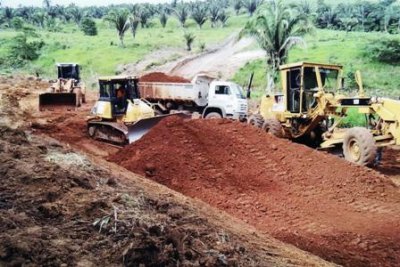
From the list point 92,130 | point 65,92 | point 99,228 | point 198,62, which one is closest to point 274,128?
point 92,130

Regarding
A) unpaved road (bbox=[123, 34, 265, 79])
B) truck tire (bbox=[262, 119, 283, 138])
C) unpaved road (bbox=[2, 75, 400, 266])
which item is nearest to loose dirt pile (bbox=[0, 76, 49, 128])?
unpaved road (bbox=[2, 75, 400, 266])

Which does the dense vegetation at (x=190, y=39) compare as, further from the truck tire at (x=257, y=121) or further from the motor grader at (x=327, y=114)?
the motor grader at (x=327, y=114)

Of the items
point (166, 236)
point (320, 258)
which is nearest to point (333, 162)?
point (320, 258)

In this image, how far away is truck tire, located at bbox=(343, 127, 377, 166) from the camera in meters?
13.4

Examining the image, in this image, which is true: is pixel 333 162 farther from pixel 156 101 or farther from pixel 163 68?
pixel 163 68

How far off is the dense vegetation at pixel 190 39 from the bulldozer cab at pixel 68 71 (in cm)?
1104

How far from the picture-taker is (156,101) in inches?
1017

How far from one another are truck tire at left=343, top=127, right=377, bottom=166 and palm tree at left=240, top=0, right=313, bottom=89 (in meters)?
13.6

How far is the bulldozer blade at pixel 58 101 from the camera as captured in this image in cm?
2458

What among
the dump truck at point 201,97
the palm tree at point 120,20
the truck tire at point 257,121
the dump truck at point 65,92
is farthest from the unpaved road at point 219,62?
the truck tire at point 257,121

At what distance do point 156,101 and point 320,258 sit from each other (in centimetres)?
1859

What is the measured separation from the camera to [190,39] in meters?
56.8

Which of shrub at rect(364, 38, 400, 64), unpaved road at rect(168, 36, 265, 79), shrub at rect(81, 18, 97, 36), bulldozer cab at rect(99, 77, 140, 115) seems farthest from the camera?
shrub at rect(81, 18, 97, 36)

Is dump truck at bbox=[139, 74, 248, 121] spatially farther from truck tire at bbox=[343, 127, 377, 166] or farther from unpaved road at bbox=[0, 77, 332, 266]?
unpaved road at bbox=[0, 77, 332, 266]
